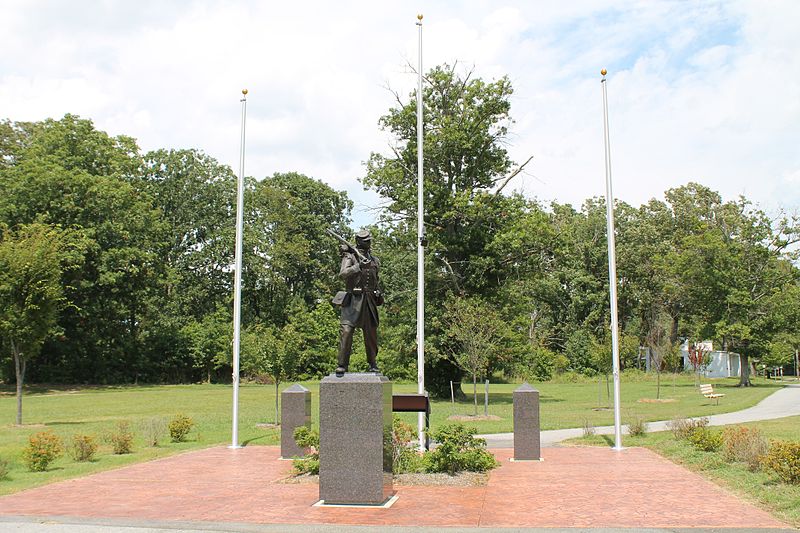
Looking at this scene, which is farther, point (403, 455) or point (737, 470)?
point (403, 455)

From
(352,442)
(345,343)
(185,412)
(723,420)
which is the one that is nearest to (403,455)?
(345,343)

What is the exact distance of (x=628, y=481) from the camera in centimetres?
1187

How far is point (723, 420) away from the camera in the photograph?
22578mm

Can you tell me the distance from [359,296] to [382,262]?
33417mm

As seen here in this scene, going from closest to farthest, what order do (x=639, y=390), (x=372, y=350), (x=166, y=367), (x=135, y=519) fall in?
(x=135, y=519)
(x=372, y=350)
(x=639, y=390)
(x=166, y=367)

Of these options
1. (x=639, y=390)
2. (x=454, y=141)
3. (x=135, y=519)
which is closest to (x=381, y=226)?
(x=454, y=141)

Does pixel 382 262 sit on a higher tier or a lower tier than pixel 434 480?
higher

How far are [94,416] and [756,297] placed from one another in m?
40.3

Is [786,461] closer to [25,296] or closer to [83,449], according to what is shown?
[83,449]

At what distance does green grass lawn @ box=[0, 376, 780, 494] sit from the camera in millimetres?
15459

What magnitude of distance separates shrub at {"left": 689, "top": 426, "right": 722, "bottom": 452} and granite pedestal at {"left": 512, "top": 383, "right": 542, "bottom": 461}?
3163mm

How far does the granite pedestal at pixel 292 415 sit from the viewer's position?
15.1 metres

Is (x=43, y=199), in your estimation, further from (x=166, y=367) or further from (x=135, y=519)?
(x=135, y=519)

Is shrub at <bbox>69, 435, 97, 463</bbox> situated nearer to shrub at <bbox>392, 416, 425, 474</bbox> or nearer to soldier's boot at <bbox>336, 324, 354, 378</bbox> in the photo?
shrub at <bbox>392, 416, 425, 474</bbox>
